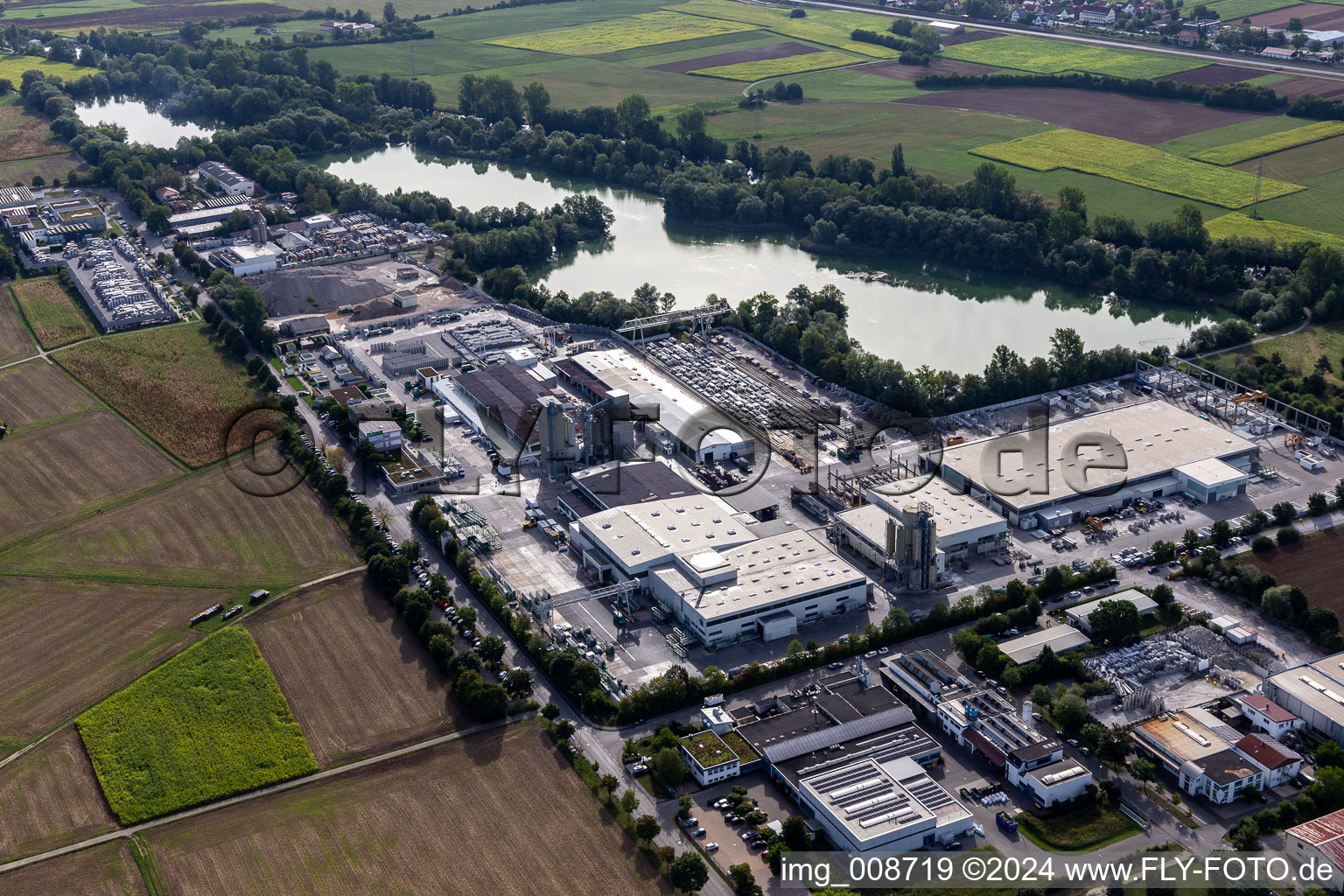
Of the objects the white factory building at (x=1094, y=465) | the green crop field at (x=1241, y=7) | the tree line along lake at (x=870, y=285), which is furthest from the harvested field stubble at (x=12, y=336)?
the green crop field at (x=1241, y=7)

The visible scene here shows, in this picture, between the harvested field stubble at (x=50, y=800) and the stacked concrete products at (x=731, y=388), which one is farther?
the stacked concrete products at (x=731, y=388)

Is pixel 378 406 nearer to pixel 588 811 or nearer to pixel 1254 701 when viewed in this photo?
pixel 588 811

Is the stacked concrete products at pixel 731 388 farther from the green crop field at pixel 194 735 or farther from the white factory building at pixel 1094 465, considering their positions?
the green crop field at pixel 194 735

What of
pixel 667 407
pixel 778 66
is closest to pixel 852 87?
pixel 778 66

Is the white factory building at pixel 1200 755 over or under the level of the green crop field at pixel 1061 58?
under

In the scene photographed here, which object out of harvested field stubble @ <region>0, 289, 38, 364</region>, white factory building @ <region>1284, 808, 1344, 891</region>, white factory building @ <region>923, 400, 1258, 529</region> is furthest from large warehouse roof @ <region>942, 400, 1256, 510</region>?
harvested field stubble @ <region>0, 289, 38, 364</region>

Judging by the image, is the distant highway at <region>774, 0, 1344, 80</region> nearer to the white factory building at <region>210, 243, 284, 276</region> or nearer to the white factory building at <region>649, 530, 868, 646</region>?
the white factory building at <region>210, 243, 284, 276</region>

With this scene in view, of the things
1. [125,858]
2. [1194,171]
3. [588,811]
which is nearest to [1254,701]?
[588,811]
